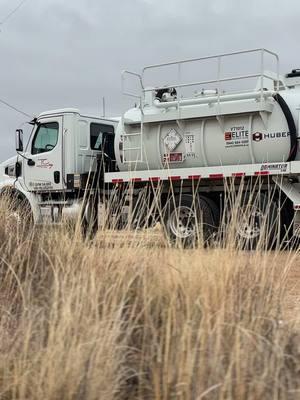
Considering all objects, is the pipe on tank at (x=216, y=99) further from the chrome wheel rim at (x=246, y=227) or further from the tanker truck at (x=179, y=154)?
the chrome wheel rim at (x=246, y=227)

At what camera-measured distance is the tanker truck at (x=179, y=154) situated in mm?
11969

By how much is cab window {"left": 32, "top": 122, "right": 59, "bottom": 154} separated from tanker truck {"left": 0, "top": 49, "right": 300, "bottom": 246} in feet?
0.09

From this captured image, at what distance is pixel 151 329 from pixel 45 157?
12.2m

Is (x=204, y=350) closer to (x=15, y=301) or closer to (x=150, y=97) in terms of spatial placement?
(x=15, y=301)

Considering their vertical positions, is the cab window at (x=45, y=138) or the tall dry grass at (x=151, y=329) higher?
the cab window at (x=45, y=138)

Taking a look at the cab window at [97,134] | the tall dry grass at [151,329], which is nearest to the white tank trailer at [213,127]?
the cab window at [97,134]

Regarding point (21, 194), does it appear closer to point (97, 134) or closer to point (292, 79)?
point (97, 134)

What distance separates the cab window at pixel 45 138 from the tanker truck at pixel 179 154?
26 mm

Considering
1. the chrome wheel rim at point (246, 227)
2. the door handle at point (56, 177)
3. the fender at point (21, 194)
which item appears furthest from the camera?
the fender at point (21, 194)

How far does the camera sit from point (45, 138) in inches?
611

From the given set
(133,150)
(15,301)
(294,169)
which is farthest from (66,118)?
(15,301)

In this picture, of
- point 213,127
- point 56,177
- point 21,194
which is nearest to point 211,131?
point 213,127

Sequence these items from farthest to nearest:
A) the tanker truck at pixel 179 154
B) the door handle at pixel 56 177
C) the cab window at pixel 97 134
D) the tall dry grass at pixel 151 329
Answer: the cab window at pixel 97 134
the door handle at pixel 56 177
the tanker truck at pixel 179 154
the tall dry grass at pixel 151 329

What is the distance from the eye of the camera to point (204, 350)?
3234mm
